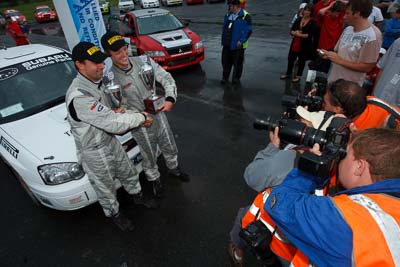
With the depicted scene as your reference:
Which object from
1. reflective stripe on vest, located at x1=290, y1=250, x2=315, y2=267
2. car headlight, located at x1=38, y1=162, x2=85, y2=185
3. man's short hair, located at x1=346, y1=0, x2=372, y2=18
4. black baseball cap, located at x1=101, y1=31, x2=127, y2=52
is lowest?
car headlight, located at x1=38, y1=162, x2=85, y2=185

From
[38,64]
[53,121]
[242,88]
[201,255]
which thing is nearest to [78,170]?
[53,121]

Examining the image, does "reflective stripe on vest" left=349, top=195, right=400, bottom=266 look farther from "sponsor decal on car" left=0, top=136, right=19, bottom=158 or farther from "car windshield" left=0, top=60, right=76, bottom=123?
"car windshield" left=0, top=60, right=76, bottom=123

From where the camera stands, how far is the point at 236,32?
5438 mm

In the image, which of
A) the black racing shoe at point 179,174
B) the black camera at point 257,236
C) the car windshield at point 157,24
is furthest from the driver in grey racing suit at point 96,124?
the car windshield at point 157,24

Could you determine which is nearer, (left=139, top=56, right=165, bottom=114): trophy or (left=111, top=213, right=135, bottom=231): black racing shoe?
(left=139, top=56, right=165, bottom=114): trophy

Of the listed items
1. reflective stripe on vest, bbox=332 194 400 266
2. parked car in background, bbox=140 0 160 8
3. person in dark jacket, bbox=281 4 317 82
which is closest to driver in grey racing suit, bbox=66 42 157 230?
reflective stripe on vest, bbox=332 194 400 266

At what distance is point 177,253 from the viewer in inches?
95.4

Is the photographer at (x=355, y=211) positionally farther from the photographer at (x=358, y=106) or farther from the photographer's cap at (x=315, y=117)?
the photographer at (x=358, y=106)

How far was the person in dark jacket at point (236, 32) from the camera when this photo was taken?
529 centimetres

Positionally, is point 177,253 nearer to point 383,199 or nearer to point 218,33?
point 383,199

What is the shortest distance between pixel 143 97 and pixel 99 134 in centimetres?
71

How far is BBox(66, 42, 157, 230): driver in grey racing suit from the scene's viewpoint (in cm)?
202

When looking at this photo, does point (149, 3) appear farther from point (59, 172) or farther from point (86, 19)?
point (59, 172)

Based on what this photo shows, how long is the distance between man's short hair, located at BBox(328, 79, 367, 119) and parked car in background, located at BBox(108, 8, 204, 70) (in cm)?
541
